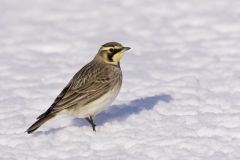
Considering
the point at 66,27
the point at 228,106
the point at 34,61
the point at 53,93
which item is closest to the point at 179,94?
the point at 228,106

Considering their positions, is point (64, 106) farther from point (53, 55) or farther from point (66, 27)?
point (66, 27)

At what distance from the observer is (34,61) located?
475 inches

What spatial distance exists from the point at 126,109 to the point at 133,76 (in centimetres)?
163

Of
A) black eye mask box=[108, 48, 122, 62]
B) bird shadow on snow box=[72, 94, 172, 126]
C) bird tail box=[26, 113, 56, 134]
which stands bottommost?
bird shadow on snow box=[72, 94, 172, 126]

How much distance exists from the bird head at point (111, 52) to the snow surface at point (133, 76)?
731 mm

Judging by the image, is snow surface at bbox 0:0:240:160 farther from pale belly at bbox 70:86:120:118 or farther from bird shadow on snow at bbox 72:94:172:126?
pale belly at bbox 70:86:120:118

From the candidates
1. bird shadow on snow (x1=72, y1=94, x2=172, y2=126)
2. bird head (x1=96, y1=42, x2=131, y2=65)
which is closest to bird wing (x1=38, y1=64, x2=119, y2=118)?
bird head (x1=96, y1=42, x2=131, y2=65)

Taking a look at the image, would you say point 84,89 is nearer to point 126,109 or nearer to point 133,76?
point 126,109

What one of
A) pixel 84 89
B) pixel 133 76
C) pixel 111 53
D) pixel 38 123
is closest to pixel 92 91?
pixel 84 89

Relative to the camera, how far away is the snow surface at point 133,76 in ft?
27.2

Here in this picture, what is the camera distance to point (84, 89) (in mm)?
8727

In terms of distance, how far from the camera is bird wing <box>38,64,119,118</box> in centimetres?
853

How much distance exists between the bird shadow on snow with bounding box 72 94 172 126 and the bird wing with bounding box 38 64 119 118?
55cm

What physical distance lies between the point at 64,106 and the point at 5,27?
5.46 metres
